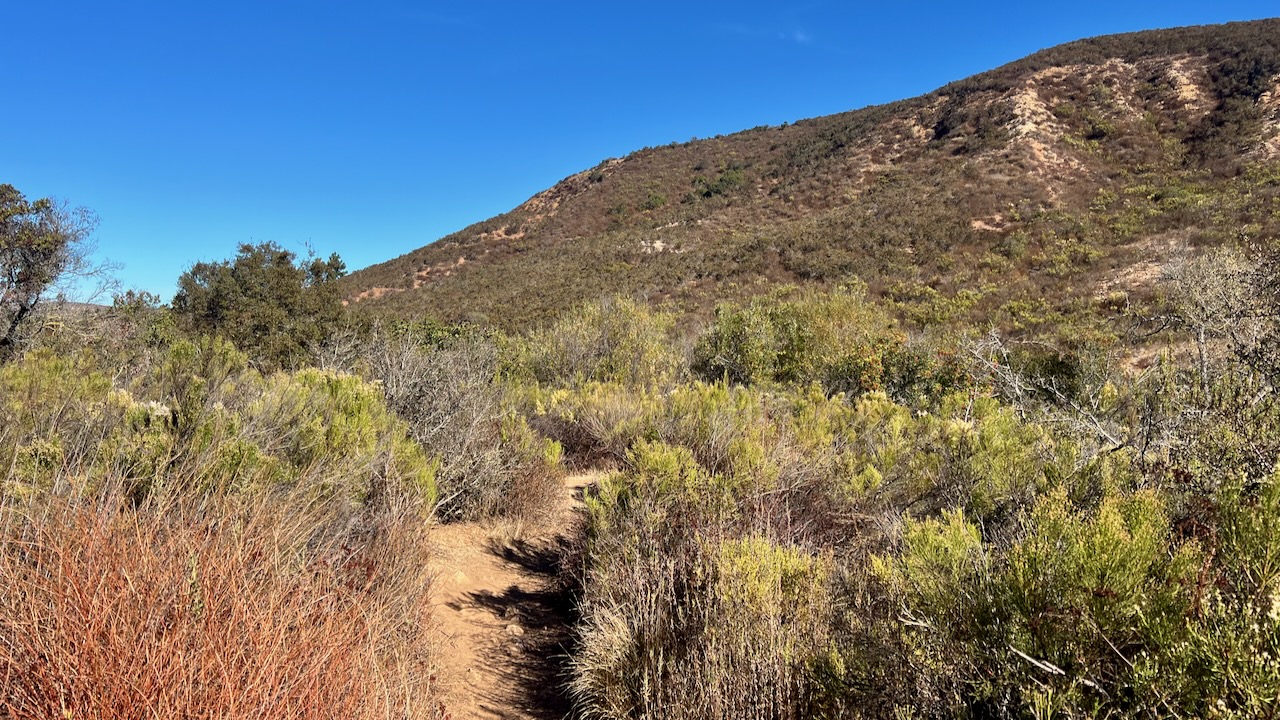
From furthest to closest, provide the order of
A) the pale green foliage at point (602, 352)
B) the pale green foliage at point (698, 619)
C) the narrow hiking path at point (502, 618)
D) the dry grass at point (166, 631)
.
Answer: the pale green foliage at point (602, 352) < the narrow hiking path at point (502, 618) < the pale green foliage at point (698, 619) < the dry grass at point (166, 631)

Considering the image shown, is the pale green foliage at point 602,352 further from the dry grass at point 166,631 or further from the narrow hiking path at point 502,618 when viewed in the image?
the dry grass at point 166,631

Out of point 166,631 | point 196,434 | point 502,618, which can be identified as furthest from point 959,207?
point 166,631

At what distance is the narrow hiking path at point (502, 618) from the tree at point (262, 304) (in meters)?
6.42

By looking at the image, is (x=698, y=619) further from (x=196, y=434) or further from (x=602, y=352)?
(x=602, y=352)

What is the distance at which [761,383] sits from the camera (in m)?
10.3

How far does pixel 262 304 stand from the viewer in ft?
41.9

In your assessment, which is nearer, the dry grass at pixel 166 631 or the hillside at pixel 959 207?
the dry grass at pixel 166 631

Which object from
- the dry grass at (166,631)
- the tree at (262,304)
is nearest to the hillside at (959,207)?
the tree at (262,304)

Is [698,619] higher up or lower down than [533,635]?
higher up

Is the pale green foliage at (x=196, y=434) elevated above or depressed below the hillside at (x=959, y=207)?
below

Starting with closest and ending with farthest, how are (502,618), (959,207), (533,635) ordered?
(533,635) → (502,618) → (959,207)

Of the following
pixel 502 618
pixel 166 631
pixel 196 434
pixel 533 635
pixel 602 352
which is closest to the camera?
pixel 166 631

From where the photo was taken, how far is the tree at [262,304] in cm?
1100

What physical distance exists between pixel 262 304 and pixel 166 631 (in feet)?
43.4
